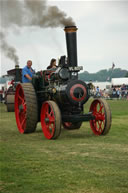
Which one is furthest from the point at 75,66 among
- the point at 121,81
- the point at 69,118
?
the point at 121,81

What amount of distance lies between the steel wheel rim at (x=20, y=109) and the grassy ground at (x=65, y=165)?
1369 mm

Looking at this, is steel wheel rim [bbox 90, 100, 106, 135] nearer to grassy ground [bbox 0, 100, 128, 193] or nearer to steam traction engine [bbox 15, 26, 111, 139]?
steam traction engine [bbox 15, 26, 111, 139]

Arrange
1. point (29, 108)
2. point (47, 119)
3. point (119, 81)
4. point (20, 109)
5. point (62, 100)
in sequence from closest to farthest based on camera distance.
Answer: point (47, 119) < point (62, 100) < point (29, 108) < point (20, 109) < point (119, 81)

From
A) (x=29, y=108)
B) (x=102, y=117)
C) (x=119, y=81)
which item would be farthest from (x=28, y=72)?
(x=119, y=81)

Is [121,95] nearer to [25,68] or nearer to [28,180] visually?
[25,68]

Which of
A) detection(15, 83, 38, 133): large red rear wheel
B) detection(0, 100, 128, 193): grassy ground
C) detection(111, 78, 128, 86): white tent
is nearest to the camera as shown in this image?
detection(0, 100, 128, 193): grassy ground

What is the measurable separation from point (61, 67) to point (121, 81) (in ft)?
118

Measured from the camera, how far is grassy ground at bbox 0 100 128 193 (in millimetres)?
3539

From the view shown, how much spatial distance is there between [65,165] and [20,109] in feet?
13.3

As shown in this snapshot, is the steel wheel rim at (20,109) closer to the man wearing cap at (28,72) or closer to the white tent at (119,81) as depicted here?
the man wearing cap at (28,72)

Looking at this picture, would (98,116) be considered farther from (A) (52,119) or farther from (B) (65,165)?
(B) (65,165)

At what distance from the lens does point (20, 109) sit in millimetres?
8383

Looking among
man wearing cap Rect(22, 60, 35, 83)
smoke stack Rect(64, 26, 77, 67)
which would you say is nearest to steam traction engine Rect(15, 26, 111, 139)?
smoke stack Rect(64, 26, 77, 67)

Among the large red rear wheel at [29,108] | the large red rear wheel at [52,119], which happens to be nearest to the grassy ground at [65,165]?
the large red rear wheel at [52,119]
